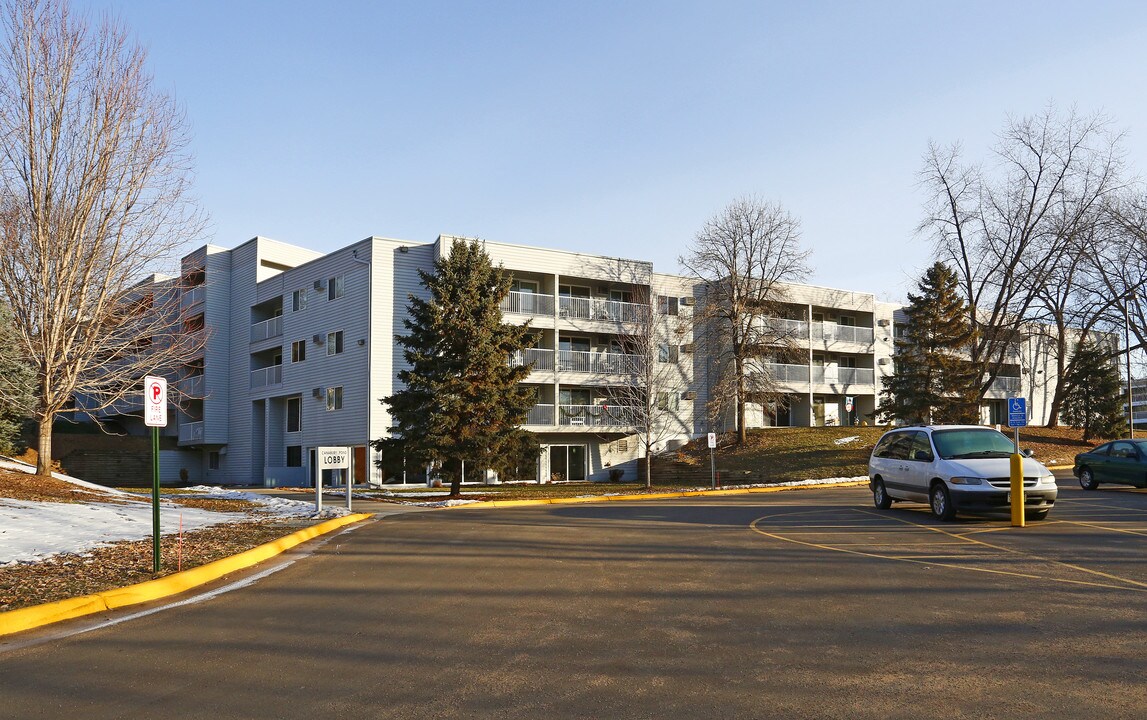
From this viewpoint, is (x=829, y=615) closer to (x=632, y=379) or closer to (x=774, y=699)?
(x=774, y=699)

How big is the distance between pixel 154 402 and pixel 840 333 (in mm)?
47447

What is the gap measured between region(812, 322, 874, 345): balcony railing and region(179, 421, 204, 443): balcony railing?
34.7 metres

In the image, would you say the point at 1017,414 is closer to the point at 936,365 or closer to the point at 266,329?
the point at 936,365

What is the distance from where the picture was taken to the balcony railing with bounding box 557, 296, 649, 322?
42656mm

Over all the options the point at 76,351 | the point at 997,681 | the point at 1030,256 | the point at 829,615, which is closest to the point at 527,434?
the point at 76,351

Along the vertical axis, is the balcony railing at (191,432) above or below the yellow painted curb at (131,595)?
above

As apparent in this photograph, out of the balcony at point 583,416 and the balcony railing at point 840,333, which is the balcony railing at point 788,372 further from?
the balcony at point 583,416

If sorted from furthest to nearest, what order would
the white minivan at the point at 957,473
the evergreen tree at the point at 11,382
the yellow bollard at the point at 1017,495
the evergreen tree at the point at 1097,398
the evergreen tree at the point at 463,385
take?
the evergreen tree at the point at 1097,398 < the evergreen tree at the point at 463,385 < the evergreen tree at the point at 11,382 < the white minivan at the point at 957,473 < the yellow bollard at the point at 1017,495

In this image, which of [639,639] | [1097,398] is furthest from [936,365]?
[639,639]

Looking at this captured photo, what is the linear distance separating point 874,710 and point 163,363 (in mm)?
24308

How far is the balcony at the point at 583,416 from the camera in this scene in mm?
41062

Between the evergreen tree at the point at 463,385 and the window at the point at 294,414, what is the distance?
1688 centimetres

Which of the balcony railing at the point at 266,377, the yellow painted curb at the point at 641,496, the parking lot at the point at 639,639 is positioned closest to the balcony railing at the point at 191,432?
the balcony railing at the point at 266,377

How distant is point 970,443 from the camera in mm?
16484
